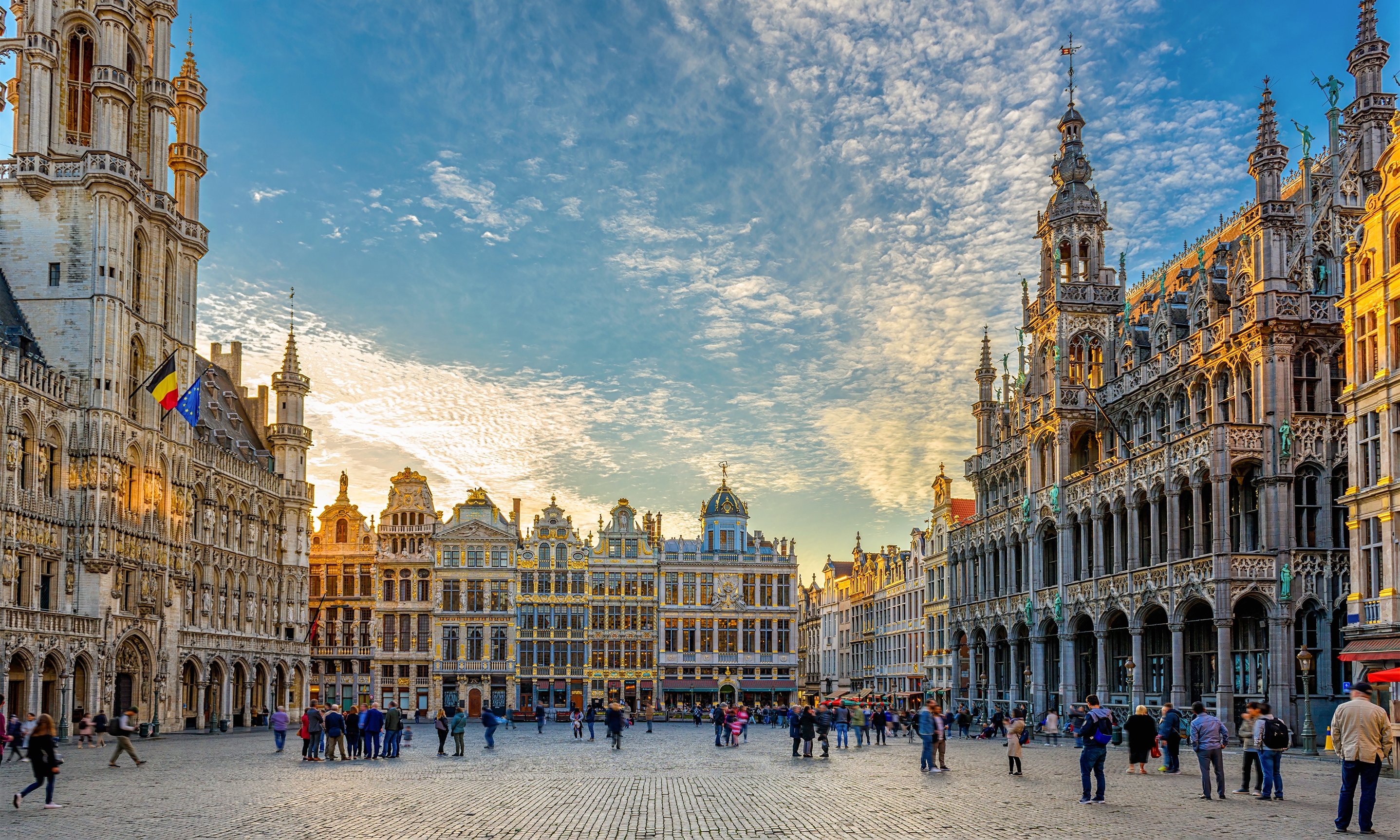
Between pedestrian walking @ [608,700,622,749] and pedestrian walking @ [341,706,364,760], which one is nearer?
pedestrian walking @ [341,706,364,760]

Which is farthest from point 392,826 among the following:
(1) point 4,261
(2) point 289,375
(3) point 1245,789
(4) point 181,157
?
(2) point 289,375

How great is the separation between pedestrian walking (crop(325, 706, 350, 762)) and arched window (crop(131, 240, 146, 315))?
29.7m

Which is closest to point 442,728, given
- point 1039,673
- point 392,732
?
point 392,732

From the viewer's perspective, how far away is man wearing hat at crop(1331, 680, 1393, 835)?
1662cm

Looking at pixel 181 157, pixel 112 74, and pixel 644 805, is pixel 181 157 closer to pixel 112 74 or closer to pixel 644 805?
pixel 112 74

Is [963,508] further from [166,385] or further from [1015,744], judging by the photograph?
[1015,744]

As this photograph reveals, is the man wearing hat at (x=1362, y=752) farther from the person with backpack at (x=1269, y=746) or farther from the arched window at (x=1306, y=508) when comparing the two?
the arched window at (x=1306, y=508)

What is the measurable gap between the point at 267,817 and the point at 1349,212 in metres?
38.9

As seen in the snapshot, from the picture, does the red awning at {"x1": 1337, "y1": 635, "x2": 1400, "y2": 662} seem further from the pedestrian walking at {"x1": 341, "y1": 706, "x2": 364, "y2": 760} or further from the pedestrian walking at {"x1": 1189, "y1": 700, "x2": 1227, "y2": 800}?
the pedestrian walking at {"x1": 341, "y1": 706, "x2": 364, "y2": 760}

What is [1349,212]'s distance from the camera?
142ft

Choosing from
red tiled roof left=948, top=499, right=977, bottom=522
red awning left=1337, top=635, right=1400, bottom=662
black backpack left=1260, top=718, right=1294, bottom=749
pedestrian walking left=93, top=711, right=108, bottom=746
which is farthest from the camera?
red tiled roof left=948, top=499, right=977, bottom=522

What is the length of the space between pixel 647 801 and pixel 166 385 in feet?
123

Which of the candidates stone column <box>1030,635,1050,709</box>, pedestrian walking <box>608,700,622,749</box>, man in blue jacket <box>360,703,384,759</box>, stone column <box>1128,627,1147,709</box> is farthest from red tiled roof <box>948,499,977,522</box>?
man in blue jacket <box>360,703,384,759</box>

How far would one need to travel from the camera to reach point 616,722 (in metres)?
43.3
